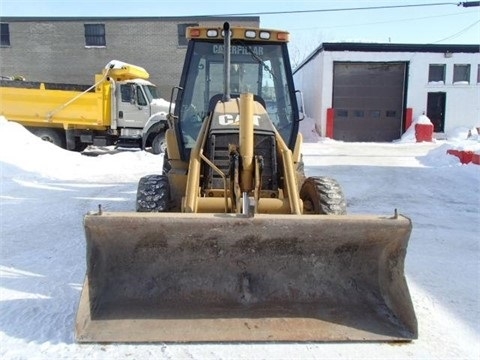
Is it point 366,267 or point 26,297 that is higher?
point 366,267

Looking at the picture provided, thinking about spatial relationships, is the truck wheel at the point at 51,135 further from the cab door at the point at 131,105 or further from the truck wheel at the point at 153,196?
the truck wheel at the point at 153,196

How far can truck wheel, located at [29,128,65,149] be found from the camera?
15641 mm

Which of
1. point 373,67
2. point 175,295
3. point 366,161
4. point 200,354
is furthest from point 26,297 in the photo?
point 373,67

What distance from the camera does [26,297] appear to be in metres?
3.73

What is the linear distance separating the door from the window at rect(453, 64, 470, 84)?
97 cm

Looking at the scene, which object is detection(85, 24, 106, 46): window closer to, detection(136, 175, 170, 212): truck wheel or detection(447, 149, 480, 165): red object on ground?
detection(447, 149, 480, 165): red object on ground

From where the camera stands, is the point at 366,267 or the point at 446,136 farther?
the point at 446,136

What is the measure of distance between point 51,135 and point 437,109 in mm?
19031

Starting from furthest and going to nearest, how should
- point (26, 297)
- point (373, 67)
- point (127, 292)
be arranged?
point (373, 67)
point (26, 297)
point (127, 292)

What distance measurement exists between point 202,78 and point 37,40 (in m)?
25.0

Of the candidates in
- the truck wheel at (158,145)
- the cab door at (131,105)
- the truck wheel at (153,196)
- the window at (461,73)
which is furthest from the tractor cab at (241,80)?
the window at (461,73)

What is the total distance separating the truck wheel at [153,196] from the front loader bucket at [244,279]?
3.33 ft

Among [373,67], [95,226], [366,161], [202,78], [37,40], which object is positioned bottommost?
[366,161]

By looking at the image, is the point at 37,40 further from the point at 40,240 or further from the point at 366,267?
the point at 366,267
